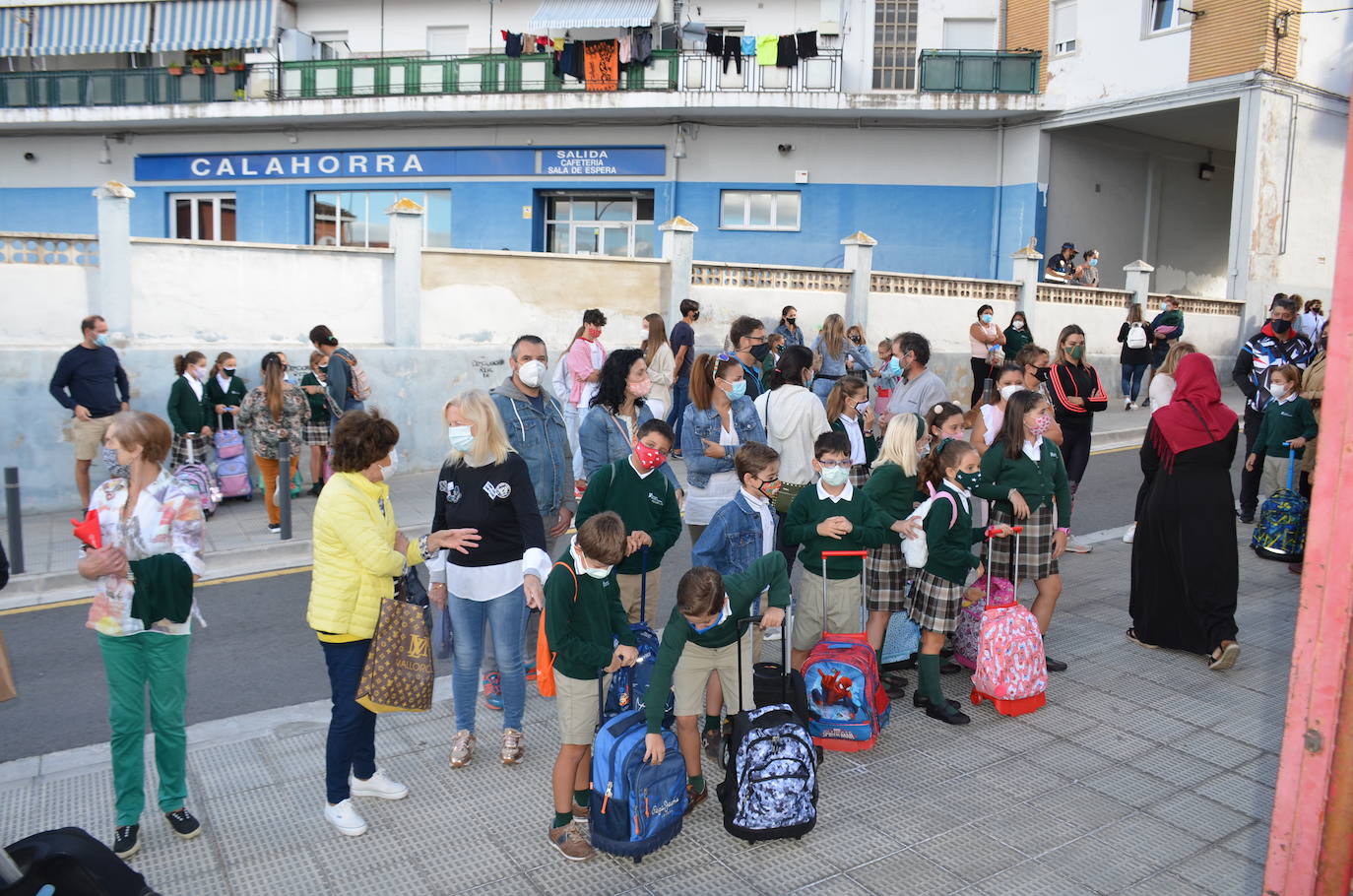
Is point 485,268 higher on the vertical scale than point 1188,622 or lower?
higher

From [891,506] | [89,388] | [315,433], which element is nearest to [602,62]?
[315,433]

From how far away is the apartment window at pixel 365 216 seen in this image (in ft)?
89.1

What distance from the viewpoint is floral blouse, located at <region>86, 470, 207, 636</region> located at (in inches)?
175

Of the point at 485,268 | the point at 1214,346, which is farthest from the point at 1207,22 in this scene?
the point at 485,268

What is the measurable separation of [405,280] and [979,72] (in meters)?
16.2

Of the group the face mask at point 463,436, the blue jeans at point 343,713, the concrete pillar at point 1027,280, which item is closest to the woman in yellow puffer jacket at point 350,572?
the blue jeans at point 343,713

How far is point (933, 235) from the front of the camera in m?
25.6

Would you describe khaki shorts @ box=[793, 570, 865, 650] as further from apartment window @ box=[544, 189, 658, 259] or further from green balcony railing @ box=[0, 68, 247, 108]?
green balcony railing @ box=[0, 68, 247, 108]

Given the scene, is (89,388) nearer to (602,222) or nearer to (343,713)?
(343,713)

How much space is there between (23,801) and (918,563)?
4724mm

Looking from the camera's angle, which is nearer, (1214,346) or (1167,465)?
(1167,465)

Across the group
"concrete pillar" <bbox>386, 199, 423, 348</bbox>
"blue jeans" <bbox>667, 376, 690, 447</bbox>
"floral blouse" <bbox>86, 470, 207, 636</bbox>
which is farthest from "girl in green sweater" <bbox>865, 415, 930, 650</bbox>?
"concrete pillar" <bbox>386, 199, 423, 348</bbox>

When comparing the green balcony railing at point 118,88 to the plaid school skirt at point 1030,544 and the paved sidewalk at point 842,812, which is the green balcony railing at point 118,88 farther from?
the plaid school skirt at point 1030,544

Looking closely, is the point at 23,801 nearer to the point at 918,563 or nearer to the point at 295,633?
the point at 295,633
